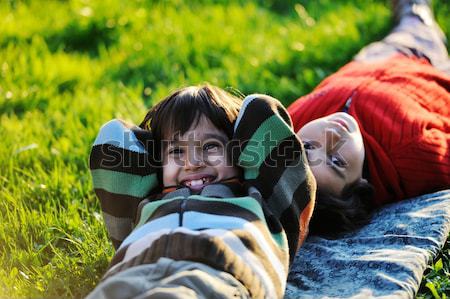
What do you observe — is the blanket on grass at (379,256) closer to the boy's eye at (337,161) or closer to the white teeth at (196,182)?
the boy's eye at (337,161)

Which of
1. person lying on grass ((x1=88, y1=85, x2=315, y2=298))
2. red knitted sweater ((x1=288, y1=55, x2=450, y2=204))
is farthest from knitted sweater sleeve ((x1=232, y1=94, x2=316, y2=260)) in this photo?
red knitted sweater ((x1=288, y1=55, x2=450, y2=204))

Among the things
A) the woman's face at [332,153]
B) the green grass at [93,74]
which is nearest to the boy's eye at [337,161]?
the woman's face at [332,153]

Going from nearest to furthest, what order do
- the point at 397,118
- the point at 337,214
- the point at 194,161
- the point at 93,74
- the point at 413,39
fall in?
1. the point at 194,161
2. the point at 337,214
3. the point at 397,118
4. the point at 413,39
5. the point at 93,74

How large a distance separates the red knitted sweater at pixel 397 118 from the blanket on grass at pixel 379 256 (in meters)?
0.12

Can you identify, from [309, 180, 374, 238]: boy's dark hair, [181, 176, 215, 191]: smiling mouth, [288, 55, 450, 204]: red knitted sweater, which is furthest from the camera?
[288, 55, 450, 204]: red knitted sweater

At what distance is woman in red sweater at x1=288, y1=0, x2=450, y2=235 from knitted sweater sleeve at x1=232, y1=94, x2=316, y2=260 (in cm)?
33

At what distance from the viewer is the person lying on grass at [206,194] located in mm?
1639

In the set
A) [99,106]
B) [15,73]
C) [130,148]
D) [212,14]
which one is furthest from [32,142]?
[212,14]

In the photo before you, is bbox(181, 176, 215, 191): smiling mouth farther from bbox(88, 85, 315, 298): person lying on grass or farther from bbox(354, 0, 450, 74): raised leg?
bbox(354, 0, 450, 74): raised leg

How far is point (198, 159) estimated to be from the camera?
210cm

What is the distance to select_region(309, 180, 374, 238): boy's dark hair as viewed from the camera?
2.37 meters

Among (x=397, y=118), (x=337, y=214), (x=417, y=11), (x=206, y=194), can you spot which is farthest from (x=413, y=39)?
(x=206, y=194)

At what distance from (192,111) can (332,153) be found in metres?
→ 0.56

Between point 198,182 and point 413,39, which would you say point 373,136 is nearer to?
point 198,182
